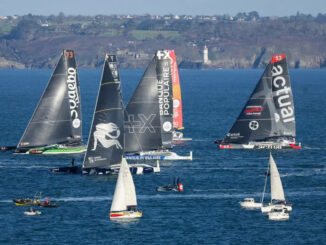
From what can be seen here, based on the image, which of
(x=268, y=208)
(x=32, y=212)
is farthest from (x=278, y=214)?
(x=32, y=212)

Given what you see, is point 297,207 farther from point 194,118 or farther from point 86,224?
point 194,118

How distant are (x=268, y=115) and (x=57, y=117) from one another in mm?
25273

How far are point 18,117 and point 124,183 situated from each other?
9560 centimetres

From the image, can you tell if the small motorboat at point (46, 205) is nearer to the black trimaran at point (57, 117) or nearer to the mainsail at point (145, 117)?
the mainsail at point (145, 117)

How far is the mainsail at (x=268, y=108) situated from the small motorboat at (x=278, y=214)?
134ft

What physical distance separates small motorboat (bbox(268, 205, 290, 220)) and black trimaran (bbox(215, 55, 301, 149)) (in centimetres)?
4062

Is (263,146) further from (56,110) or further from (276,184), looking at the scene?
(276,184)

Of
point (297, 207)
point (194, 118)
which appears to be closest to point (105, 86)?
point (297, 207)

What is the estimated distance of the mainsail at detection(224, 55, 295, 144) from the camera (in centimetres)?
11619

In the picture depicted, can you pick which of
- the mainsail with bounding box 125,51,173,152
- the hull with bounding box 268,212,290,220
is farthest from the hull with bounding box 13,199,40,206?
the mainsail with bounding box 125,51,173,152

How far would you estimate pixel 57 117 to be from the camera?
112m

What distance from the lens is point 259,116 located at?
382 ft

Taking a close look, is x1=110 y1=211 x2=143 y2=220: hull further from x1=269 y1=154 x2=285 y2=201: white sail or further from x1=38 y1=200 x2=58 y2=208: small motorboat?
x1=269 y1=154 x2=285 y2=201: white sail

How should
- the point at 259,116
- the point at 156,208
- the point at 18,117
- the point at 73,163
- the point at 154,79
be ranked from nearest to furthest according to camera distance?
the point at 156,208 → the point at 73,163 → the point at 154,79 → the point at 259,116 → the point at 18,117
